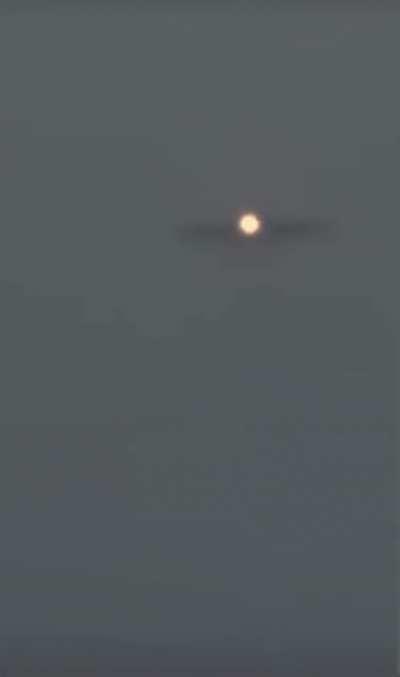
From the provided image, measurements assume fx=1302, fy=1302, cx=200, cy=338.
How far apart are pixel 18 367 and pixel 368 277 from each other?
1.21 metres

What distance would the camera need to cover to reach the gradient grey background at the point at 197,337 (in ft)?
14.3

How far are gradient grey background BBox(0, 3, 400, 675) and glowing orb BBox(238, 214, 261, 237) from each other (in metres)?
0.06

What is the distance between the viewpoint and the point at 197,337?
4.38m

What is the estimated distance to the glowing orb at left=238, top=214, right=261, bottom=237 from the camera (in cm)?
435

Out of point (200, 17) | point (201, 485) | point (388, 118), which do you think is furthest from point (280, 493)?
point (200, 17)

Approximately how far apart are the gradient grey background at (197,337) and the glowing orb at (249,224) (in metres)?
0.06

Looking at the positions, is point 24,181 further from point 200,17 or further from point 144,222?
point 200,17

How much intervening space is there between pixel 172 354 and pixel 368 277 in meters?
0.71

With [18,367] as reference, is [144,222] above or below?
above

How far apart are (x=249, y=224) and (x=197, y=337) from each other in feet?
1.37

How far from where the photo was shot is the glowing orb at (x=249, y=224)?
4352mm

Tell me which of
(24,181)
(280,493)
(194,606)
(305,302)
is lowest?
(194,606)

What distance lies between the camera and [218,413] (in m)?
4.39

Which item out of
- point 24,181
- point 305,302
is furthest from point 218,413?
point 24,181
